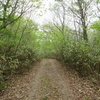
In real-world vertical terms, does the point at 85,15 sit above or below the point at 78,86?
above

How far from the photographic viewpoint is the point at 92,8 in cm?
1186

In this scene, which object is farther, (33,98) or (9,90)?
(9,90)

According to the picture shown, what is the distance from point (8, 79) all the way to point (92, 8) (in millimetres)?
11200

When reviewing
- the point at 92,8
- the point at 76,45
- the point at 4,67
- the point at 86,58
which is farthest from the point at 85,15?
the point at 4,67

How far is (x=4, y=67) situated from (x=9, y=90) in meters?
1.72

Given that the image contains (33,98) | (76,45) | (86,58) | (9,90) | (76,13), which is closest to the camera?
(33,98)

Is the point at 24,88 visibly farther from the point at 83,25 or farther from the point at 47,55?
the point at 47,55

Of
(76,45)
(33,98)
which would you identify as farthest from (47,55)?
(33,98)

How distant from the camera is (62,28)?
18047mm

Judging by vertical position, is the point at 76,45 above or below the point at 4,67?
above

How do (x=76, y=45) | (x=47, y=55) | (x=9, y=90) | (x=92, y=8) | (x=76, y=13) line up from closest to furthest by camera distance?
(x=9, y=90) → (x=76, y=45) → (x=92, y=8) → (x=76, y=13) → (x=47, y=55)

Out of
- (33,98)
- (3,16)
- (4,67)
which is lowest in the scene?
(33,98)

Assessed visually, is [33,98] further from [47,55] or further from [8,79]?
[47,55]

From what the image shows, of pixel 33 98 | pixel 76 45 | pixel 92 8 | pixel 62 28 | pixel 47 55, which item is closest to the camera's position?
pixel 33 98
